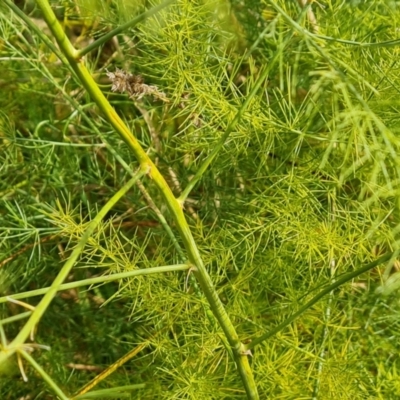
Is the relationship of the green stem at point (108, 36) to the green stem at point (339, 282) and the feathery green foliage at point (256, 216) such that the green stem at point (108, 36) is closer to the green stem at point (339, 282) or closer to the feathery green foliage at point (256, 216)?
the feathery green foliage at point (256, 216)

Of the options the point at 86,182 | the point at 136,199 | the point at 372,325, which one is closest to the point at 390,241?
the point at 372,325

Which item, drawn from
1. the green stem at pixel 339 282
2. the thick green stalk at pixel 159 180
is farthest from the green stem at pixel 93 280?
the green stem at pixel 339 282

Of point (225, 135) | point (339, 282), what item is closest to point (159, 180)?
point (225, 135)

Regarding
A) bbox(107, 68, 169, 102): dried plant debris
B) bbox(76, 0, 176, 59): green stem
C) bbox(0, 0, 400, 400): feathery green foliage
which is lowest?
bbox(0, 0, 400, 400): feathery green foliage

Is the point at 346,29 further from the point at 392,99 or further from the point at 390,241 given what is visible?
the point at 390,241

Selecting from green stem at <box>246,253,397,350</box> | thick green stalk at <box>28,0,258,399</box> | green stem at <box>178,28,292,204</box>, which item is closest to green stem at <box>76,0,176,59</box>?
thick green stalk at <box>28,0,258,399</box>

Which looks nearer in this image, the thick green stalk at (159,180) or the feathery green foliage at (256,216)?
the thick green stalk at (159,180)

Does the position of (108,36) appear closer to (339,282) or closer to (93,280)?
(93,280)

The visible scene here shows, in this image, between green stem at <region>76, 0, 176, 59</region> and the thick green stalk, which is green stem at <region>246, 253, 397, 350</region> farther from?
green stem at <region>76, 0, 176, 59</region>
